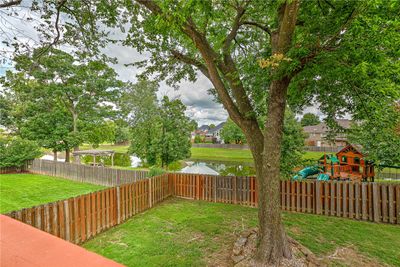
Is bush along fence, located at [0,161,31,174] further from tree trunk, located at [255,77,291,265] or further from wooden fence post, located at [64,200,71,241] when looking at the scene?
tree trunk, located at [255,77,291,265]

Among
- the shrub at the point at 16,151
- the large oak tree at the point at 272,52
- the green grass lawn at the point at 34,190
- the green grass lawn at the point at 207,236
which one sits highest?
the large oak tree at the point at 272,52

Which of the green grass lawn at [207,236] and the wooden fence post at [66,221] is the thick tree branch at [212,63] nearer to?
the green grass lawn at [207,236]

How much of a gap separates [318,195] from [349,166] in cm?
614

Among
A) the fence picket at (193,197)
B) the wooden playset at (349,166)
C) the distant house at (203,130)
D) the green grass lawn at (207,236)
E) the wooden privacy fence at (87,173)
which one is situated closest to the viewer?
the green grass lawn at (207,236)

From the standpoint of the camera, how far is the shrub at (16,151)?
45.6 feet

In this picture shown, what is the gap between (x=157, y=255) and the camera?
4.11 m

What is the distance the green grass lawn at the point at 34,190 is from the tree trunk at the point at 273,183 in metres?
8.41

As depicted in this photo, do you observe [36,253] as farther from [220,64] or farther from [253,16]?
[253,16]

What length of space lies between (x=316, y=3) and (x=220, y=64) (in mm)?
2099

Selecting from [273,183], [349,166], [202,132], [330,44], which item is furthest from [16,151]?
[202,132]

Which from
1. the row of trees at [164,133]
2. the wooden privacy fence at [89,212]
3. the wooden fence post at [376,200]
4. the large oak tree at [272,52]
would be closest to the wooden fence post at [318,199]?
the wooden fence post at [376,200]

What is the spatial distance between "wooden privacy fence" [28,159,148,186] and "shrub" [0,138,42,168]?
0.64m

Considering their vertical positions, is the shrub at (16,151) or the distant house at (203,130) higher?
the distant house at (203,130)

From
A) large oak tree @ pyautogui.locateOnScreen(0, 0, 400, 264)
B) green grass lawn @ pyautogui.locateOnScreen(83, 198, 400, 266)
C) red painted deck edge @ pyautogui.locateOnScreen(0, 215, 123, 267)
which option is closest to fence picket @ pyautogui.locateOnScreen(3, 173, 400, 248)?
green grass lawn @ pyautogui.locateOnScreen(83, 198, 400, 266)
